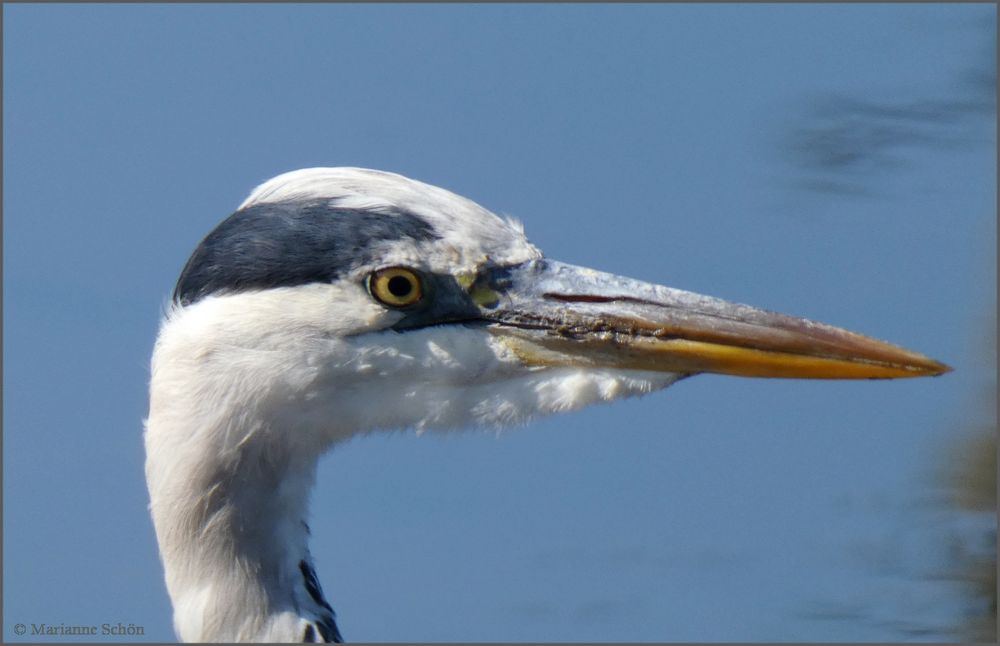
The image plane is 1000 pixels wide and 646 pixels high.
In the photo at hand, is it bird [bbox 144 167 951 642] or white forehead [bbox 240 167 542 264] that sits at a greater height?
white forehead [bbox 240 167 542 264]

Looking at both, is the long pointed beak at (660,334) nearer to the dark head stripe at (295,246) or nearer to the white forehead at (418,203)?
the white forehead at (418,203)

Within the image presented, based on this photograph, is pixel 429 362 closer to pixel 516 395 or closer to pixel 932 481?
pixel 516 395

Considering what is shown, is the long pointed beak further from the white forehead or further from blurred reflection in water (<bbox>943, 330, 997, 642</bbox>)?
blurred reflection in water (<bbox>943, 330, 997, 642</bbox>)

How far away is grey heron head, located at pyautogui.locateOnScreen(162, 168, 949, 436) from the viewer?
2.27 m

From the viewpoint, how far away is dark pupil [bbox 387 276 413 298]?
2.30 m

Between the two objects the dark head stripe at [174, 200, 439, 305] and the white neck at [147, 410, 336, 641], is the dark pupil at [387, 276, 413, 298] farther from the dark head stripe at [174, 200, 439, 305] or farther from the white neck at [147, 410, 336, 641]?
the white neck at [147, 410, 336, 641]

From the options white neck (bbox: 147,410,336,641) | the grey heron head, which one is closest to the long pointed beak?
the grey heron head

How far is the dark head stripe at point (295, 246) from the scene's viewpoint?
227cm

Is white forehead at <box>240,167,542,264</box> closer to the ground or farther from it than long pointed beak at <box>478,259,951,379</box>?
farther from it

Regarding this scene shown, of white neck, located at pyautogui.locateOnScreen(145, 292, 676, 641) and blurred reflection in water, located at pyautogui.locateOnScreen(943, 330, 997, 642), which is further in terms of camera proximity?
blurred reflection in water, located at pyautogui.locateOnScreen(943, 330, 997, 642)

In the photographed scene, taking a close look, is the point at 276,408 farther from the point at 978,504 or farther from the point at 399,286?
the point at 978,504

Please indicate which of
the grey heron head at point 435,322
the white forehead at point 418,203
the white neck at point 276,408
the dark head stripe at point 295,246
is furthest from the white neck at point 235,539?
the white forehead at point 418,203

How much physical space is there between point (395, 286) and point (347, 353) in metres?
0.14

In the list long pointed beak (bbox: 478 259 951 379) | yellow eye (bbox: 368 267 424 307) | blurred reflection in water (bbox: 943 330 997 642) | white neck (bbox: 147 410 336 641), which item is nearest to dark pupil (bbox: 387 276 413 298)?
yellow eye (bbox: 368 267 424 307)
